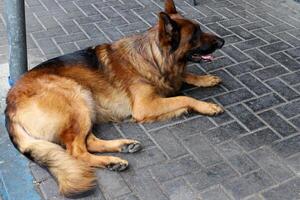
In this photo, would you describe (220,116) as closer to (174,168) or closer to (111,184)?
(174,168)

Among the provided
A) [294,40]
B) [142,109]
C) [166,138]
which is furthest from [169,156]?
[294,40]

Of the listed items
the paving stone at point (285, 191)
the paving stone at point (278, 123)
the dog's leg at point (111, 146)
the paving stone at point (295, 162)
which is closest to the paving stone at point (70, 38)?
the dog's leg at point (111, 146)

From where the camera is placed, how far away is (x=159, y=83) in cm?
427

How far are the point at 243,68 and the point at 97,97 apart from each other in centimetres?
193

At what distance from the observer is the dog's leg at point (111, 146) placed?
12.6 ft

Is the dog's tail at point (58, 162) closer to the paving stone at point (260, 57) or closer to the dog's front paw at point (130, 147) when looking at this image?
the dog's front paw at point (130, 147)

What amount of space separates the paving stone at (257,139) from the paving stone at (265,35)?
6.48 feet

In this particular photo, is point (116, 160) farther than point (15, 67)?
No

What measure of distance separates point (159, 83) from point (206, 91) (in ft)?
2.24

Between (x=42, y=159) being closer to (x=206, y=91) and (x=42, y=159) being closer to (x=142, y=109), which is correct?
(x=142, y=109)

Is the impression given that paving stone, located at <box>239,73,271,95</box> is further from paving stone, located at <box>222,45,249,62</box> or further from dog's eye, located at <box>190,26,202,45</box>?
dog's eye, located at <box>190,26,202,45</box>

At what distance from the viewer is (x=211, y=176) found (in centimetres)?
361

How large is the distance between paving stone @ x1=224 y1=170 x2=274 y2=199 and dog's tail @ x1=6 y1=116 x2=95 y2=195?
1.16m

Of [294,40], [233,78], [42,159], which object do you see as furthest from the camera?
[294,40]
